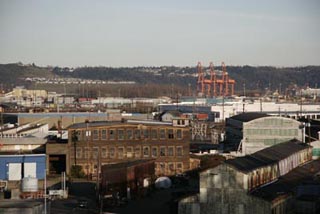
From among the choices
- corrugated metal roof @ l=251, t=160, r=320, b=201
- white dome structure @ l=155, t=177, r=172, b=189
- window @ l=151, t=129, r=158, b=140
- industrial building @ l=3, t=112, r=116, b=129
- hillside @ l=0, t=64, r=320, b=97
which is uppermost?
hillside @ l=0, t=64, r=320, b=97

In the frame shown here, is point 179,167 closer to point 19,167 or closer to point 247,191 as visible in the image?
point 19,167

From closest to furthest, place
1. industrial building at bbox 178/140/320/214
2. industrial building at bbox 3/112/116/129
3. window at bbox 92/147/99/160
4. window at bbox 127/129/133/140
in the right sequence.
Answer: industrial building at bbox 178/140/320/214
window at bbox 92/147/99/160
window at bbox 127/129/133/140
industrial building at bbox 3/112/116/129

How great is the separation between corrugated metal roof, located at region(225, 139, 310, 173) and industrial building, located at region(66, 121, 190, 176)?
6.20 feet

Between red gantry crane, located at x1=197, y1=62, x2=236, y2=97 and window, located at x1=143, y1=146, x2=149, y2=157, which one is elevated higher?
red gantry crane, located at x1=197, y1=62, x2=236, y2=97

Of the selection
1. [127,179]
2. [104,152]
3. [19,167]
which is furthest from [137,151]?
[127,179]

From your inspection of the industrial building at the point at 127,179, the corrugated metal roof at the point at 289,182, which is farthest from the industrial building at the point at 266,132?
the industrial building at the point at 127,179

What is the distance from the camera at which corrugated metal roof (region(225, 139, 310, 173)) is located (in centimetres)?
870

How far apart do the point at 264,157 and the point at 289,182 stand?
772 millimetres

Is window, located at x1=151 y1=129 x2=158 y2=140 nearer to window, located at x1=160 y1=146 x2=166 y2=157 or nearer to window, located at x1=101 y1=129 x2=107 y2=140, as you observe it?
window, located at x1=160 y1=146 x2=166 y2=157

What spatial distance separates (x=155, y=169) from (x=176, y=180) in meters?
0.65

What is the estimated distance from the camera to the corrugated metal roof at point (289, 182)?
8.26 metres

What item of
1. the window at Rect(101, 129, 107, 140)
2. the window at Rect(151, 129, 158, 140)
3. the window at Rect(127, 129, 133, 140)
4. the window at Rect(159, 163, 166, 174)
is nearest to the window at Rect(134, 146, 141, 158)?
the window at Rect(127, 129, 133, 140)

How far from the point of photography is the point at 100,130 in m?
13.3

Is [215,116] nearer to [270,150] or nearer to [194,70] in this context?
[270,150]
